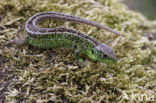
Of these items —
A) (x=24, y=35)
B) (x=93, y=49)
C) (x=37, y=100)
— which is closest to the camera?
(x=37, y=100)

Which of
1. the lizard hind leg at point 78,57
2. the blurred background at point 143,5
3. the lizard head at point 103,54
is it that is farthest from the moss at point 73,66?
the blurred background at point 143,5

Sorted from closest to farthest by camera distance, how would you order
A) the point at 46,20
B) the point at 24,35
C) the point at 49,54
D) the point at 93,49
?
the point at 93,49 → the point at 49,54 → the point at 24,35 → the point at 46,20

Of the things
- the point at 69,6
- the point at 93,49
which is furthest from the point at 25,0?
the point at 93,49

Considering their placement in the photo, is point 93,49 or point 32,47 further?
point 32,47

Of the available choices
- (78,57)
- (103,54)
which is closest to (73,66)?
(78,57)

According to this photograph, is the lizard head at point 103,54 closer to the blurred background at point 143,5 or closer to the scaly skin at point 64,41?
the scaly skin at point 64,41

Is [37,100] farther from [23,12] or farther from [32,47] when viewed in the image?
[23,12]

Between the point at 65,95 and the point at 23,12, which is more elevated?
the point at 23,12

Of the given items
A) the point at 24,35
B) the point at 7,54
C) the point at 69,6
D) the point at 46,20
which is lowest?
the point at 7,54

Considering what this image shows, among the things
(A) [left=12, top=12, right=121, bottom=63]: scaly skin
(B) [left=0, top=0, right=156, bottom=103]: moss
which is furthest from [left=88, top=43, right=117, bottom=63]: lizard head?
(B) [left=0, top=0, right=156, bottom=103]: moss
